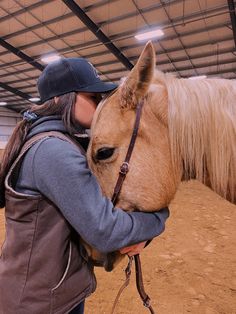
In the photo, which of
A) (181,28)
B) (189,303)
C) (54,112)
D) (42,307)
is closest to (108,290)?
(189,303)

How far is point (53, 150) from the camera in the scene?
1.06 m

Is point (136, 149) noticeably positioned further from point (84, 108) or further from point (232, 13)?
point (232, 13)

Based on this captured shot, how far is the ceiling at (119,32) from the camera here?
29.6 ft

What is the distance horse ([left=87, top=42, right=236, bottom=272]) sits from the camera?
116 cm

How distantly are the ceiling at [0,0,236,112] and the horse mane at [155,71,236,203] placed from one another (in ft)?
28.3

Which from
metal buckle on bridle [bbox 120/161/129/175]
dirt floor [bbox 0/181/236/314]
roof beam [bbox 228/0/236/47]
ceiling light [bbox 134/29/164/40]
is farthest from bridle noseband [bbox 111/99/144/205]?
ceiling light [bbox 134/29/164/40]

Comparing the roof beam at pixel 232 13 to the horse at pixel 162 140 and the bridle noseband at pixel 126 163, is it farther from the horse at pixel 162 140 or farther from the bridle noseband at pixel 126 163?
the bridle noseband at pixel 126 163

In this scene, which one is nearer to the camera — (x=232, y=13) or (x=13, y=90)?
(x=232, y=13)

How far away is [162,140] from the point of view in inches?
47.2

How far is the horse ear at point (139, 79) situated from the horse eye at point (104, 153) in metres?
0.20

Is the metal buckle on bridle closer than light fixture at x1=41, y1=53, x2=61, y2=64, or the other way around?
the metal buckle on bridle

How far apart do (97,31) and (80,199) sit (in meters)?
10.7

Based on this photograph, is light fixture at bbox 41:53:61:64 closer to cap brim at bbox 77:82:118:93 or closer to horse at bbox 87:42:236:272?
cap brim at bbox 77:82:118:93

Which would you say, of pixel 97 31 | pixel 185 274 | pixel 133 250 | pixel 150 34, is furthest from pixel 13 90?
pixel 133 250
